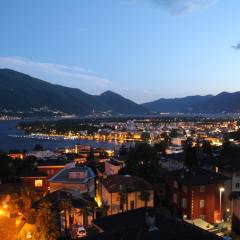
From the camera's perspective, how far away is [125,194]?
77.1 ft

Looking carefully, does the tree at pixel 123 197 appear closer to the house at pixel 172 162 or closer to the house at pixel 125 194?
the house at pixel 125 194

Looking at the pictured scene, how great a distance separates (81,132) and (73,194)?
14341 cm

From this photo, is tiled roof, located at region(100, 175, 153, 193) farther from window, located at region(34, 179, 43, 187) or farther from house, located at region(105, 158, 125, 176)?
house, located at region(105, 158, 125, 176)

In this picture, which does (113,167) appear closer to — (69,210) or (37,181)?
(37,181)

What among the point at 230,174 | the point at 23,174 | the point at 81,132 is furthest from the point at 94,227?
the point at 81,132

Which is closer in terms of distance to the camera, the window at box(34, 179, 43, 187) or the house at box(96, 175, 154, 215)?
the house at box(96, 175, 154, 215)

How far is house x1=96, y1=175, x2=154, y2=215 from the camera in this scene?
2350cm

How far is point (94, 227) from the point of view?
17.3 metres

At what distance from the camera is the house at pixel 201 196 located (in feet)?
79.6

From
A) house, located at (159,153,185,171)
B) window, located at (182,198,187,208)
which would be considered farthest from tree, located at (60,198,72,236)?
house, located at (159,153,185,171)

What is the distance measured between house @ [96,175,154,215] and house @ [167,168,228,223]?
2.14 m

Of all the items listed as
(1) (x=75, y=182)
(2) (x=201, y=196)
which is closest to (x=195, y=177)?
(2) (x=201, y=196)

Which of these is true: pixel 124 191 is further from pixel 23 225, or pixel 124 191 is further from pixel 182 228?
pixel 182 228

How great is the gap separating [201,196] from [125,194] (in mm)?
4475
